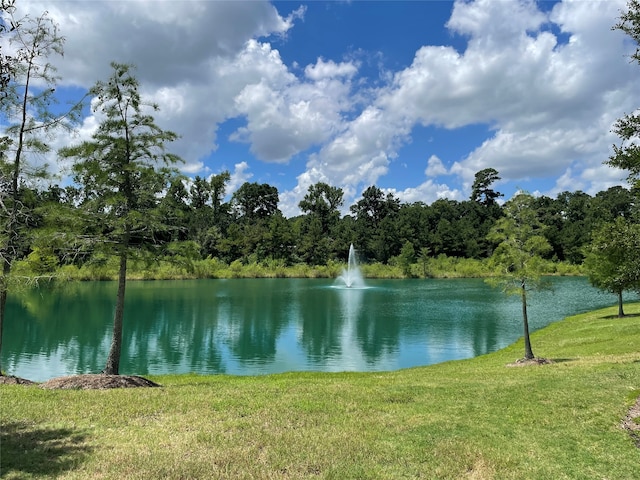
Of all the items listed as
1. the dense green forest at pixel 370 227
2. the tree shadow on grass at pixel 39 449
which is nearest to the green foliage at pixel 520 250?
the tree shadow on grass at pixel 39 449

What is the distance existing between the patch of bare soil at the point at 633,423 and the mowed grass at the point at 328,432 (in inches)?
5.2

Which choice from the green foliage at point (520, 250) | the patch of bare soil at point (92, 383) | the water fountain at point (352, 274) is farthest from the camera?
the water fountain at point (352, 274)

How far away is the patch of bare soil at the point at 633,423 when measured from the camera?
23.9 feet

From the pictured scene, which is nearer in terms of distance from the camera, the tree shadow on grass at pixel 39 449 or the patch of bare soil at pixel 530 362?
the tree shadow on grass at pixel 39 449

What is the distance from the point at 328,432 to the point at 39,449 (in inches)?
168

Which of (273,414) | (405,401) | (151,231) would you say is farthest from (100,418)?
Answer: (151,231)

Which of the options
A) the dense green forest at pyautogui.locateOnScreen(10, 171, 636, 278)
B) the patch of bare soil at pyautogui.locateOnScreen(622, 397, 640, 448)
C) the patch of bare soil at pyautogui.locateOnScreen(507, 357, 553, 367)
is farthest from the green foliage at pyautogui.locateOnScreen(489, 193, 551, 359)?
the dense green forest at pyautogui.locateOnScreen(10, 171, 636, 278)

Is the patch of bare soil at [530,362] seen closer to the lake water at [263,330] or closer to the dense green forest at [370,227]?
the lake water at [263,330]

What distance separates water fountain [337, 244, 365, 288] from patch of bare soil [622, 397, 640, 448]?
6978 cm

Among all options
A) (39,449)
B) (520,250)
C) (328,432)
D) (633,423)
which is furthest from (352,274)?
(39,449)

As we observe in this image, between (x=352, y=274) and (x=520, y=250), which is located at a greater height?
(x=520, y=250)

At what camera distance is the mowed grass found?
6082 mm

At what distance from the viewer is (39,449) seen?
671 cm

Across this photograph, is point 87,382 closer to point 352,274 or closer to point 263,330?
point 263,330
